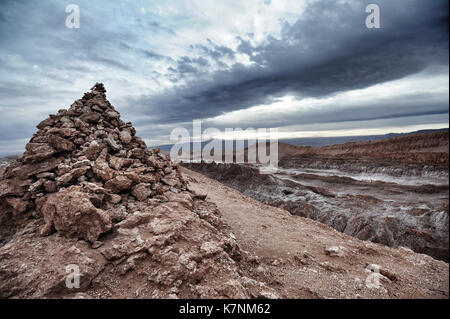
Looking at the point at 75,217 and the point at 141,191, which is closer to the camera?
the point at 75,217

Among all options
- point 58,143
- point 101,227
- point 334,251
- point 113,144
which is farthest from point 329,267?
point 58,143

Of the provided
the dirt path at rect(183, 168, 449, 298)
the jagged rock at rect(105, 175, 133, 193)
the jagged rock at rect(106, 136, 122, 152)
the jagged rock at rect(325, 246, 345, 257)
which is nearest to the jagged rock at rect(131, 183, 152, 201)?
the jagged rock at rect(105, 175, 133, 193)

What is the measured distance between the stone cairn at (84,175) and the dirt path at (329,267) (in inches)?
133

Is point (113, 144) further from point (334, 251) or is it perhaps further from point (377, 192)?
point (377, 192)

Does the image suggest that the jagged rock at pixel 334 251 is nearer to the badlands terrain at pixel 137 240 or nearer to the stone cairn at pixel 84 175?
the badlands terrain at pixel 137 240

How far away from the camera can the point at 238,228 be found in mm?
7988

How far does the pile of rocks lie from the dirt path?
98 cm

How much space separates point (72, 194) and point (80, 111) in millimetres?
3981

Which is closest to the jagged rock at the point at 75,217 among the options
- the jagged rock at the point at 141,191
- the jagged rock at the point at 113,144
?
the jagged rock at the point at 141,191

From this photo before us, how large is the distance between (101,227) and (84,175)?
189 cm

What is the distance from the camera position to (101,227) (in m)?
4.57

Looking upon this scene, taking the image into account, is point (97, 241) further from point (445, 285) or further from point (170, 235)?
point (445, 285)

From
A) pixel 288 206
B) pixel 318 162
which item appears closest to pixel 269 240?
pixel 288 206

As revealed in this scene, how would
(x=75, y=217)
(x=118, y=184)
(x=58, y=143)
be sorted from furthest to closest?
1. (x=58, y=143)
2. (x=118, y=184)
3. (x=75, y=217)
